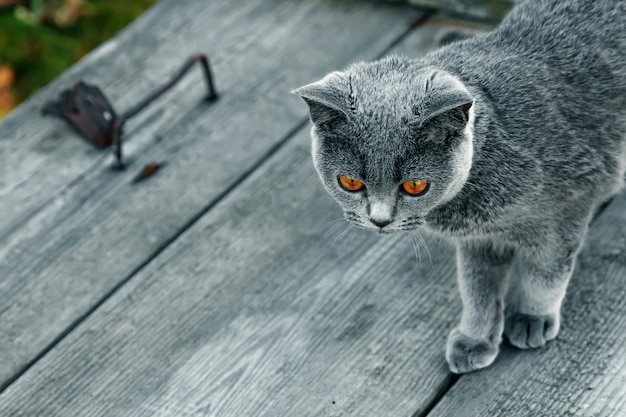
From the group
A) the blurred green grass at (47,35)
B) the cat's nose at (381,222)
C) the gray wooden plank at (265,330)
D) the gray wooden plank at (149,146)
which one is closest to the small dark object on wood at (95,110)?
the gray wooden plank at (149,146)

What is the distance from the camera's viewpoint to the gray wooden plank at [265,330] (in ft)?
6.63

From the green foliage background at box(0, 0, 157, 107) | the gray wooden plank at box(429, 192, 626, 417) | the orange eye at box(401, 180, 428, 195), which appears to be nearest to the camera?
the orange eye at box(401, 180, 428, 195)

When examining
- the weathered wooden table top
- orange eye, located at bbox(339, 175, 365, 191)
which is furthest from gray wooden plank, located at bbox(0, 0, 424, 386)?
orange eye, located at bbox(339, 175, 365, 191)

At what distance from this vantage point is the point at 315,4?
302 cm

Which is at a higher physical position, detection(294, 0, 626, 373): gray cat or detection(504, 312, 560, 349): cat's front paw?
detection(294, 0, 626, 373): gray cat

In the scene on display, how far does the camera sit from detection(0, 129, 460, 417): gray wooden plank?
2.02 meters

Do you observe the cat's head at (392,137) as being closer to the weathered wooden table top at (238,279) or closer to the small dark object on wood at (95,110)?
the weathered wooden table top at (238,279)

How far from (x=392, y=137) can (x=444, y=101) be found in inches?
4.6

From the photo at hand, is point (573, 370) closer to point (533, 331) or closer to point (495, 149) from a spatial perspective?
point (533, 331)

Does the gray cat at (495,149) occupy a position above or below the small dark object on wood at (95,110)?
above

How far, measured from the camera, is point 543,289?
2018 millimetres

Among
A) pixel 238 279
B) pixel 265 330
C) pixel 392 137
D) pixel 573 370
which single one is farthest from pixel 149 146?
pixel 573 370

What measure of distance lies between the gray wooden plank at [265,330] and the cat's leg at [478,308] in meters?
0.06

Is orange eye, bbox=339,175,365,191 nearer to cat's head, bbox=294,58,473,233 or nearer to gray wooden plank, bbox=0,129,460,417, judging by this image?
cat's head, bbox=294,58,473,233
